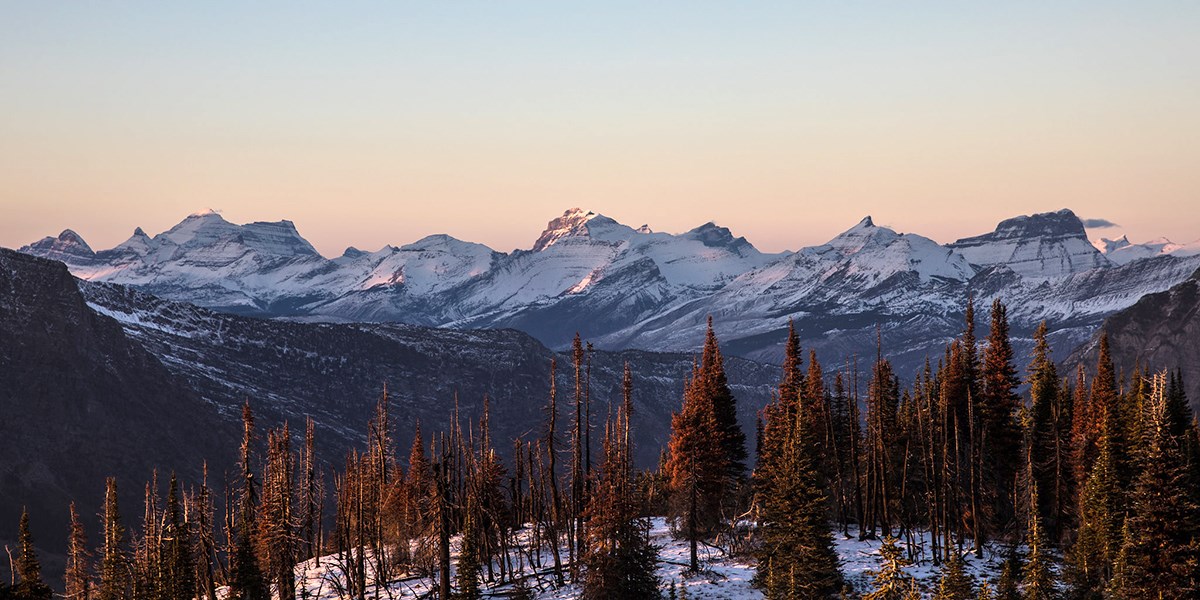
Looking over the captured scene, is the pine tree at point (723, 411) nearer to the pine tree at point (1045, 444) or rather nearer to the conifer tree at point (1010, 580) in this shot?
the conifer tree at point (1010, 580)

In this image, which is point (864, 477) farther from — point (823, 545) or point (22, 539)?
point (22, 539)

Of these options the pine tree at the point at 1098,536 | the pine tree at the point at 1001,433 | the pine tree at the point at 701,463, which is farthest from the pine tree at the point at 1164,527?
the pine tree at the point at 1001,433

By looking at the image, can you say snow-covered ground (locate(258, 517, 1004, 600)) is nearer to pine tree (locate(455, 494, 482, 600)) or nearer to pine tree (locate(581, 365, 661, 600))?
pine tree (locate(581, 365, 661, 600))

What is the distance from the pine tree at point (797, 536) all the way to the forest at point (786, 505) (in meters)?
0.15

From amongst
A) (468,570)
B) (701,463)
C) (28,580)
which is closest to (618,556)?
(468,570)

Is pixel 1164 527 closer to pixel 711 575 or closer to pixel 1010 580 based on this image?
pixel 1010 580

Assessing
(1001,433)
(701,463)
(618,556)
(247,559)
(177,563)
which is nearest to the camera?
(618,556)

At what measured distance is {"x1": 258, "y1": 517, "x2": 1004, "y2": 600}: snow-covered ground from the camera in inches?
3504

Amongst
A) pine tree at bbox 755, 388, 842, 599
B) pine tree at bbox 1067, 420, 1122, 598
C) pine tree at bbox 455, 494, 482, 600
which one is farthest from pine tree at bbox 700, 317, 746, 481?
pine tree at bbox 455, 494, 482, 600

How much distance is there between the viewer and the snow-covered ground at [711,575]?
89.0 metres

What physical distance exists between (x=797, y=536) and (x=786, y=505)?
7.71ft

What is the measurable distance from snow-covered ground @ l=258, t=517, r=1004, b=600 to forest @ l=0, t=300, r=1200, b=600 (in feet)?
1.54

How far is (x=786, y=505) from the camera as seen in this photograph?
82125mm

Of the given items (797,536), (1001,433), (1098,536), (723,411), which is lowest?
(1098,536)
